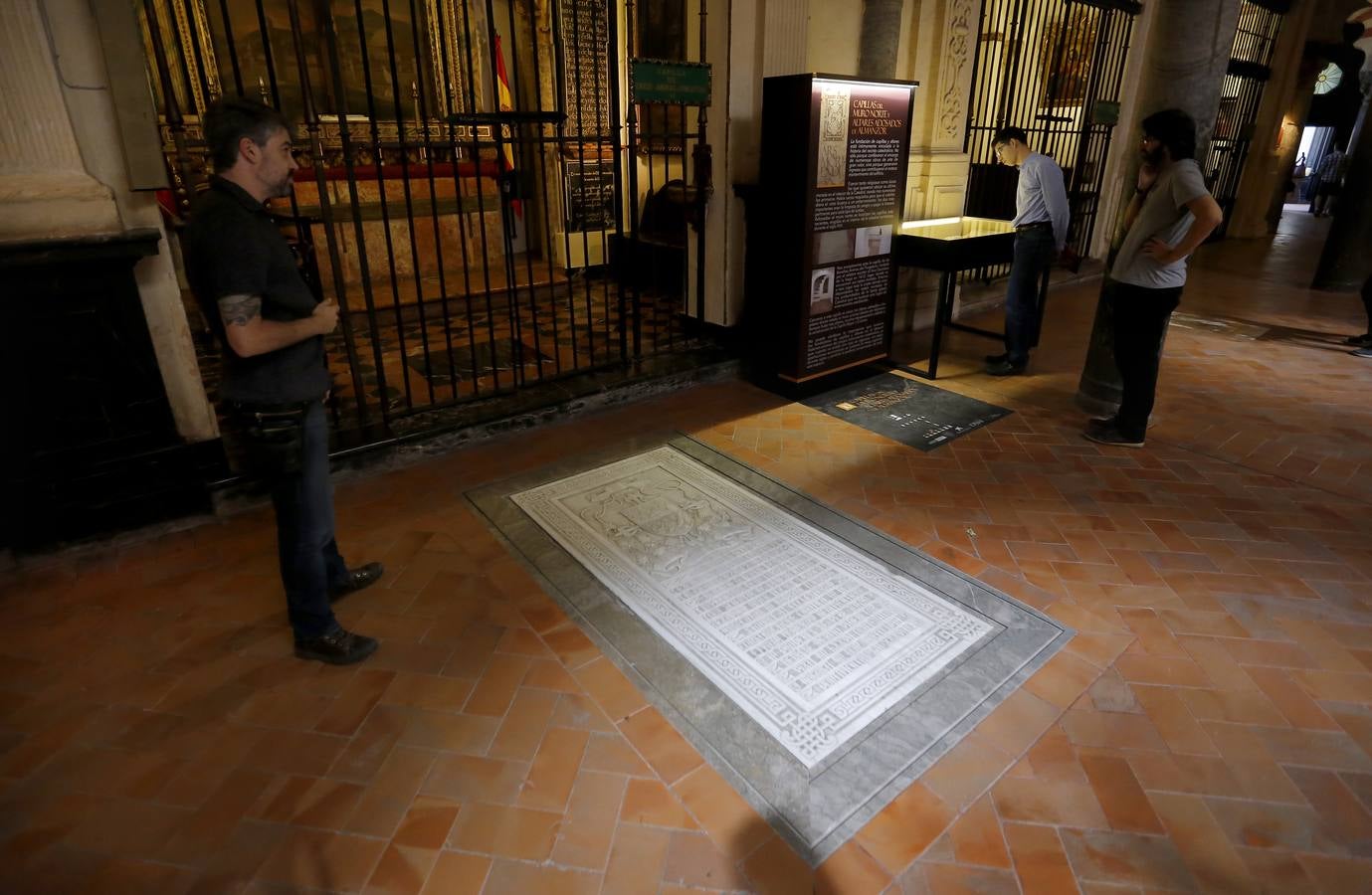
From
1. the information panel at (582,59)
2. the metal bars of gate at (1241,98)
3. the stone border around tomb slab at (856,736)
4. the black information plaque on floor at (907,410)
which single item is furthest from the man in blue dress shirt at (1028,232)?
the metal bars of gate at (1241,98)

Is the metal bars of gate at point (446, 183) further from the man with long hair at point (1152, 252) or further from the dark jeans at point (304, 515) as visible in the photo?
the man with long hair at point (1152, 252)

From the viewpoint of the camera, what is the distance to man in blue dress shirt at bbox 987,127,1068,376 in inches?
203

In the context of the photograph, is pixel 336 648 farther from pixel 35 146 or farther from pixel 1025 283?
pixel 1025 283

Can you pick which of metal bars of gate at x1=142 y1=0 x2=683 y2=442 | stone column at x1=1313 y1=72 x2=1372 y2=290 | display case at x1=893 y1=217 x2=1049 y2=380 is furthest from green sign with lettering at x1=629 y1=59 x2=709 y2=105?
stone column at x1=1313 y1=72 x2=1372 y2=290

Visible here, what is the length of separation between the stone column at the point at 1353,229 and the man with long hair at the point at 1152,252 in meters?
6.76

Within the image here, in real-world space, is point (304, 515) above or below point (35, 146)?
below

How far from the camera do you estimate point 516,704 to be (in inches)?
94.4

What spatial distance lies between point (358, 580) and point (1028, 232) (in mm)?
5068

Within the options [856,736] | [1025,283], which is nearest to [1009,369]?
[1025,283]

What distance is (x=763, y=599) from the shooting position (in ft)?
9.70

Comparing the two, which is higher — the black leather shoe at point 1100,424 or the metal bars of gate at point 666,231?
the metal bars of gate at point 666,231

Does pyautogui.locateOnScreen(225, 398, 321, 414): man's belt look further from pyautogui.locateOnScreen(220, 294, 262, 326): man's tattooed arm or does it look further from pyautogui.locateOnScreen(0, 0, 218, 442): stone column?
pyautogui.locateOnScreen(0, 0, 218, 442): stone column

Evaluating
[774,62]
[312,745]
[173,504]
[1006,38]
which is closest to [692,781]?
Result: [312,745]

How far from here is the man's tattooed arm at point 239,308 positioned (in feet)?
6.66
